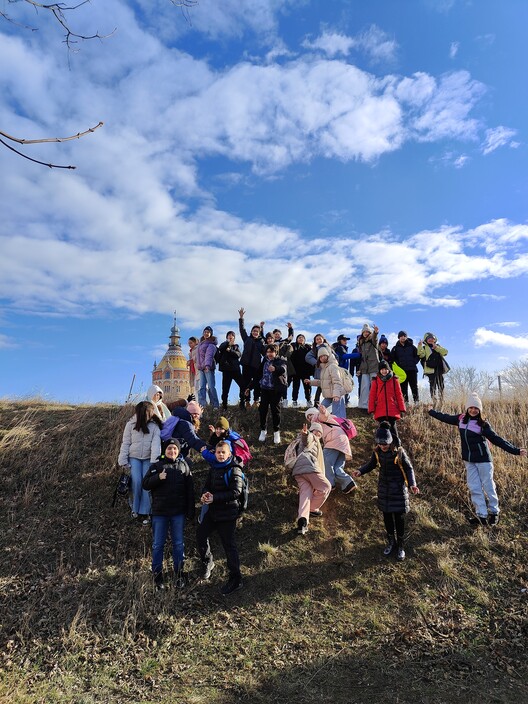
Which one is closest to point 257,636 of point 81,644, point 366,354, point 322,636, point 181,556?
point 322,636

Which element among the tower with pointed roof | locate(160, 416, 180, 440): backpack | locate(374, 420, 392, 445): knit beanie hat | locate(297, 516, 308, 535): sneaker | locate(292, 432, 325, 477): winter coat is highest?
the tower with pointed roof

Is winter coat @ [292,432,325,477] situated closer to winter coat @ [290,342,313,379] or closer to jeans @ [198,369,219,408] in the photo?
winter coat @ [290,342,313,379]

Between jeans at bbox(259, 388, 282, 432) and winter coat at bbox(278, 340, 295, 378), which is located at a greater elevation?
winter coat at bbox(278, 340, 295, 378)

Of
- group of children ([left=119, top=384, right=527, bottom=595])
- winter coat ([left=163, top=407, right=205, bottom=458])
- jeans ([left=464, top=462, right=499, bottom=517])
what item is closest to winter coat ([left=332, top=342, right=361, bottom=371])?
group of children ([left=119, top=384, right=527, bottom=595])

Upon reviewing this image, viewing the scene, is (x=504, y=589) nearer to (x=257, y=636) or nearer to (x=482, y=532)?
(x=482, y=532)

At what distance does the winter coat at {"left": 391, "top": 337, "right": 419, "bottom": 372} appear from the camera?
11375 mm

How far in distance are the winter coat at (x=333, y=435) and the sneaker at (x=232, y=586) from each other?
2773mm

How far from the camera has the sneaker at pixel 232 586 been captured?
5695mm

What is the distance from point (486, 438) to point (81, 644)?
6.54 m

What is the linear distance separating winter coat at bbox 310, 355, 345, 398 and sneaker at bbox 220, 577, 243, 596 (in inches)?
169

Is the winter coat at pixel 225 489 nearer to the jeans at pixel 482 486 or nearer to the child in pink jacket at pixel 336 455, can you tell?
the child in pink jacket at pixel 336 455

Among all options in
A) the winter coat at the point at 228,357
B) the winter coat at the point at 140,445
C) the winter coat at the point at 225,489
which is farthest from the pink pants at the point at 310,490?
the winter coat at the point at 228,357

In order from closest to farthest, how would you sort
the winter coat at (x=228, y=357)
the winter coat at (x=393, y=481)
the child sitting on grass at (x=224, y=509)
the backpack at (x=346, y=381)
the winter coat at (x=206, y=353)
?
the child sitting on grass at (x=224, y=509), the winter coat at (x=393, y=481), the backpack at (x=346, y=381), the winter coat at (x=228, y=357), the winter coat at (x=206, y=353)

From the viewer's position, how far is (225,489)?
5.98 m
